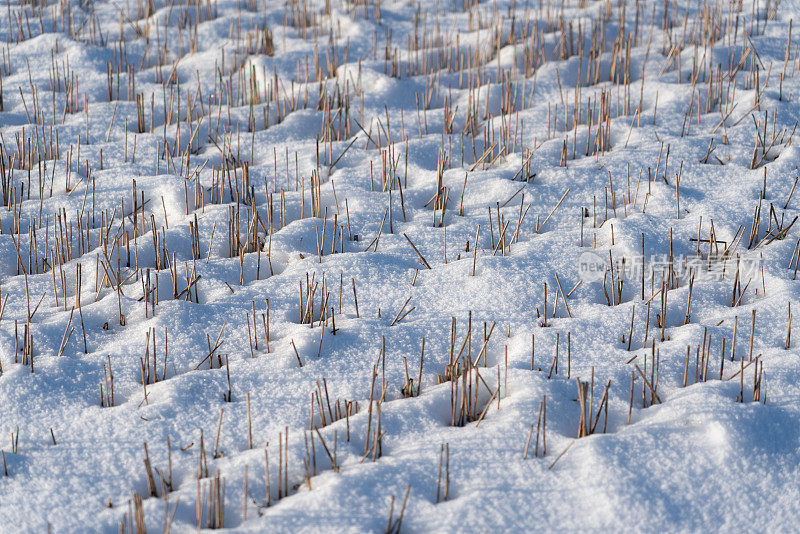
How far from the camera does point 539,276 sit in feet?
10.5

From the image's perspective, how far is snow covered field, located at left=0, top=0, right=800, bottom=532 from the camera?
2217 millimetres

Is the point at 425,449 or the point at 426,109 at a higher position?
the point at 426,109

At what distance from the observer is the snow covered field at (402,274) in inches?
87.3

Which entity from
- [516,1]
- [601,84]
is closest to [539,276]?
[601,84]

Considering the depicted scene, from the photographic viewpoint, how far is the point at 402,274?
3.25 metres

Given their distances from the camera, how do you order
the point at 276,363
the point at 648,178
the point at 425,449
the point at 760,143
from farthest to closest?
the point at 760,143, the point at 648,178, the point at 276,363, the point at 425,449

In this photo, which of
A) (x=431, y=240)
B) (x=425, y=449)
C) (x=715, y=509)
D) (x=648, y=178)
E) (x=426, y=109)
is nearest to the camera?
(x=715, y=509)

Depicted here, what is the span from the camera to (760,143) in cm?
419

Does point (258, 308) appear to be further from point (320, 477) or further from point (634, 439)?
point (634, 439)

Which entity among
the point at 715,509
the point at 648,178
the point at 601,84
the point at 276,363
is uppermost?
the point at 601,84

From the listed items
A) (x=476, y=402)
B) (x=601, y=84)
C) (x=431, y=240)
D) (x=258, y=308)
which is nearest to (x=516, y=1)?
(x=601, y=84)

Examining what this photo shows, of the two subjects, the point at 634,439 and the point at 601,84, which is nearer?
the point at 634,439

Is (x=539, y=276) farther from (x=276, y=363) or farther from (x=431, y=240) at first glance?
(x=276, y=363)

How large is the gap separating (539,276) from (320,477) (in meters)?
1.37
